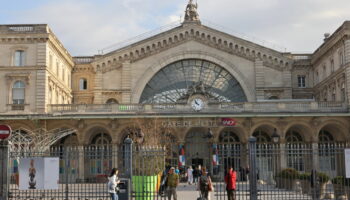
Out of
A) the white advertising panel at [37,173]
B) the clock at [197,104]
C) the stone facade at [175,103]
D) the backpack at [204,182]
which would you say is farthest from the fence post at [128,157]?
the clock at [197,104]

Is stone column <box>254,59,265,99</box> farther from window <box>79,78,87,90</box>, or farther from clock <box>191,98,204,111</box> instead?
window <box>79,78,87,90</box>

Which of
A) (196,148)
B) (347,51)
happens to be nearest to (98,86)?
(196,148)

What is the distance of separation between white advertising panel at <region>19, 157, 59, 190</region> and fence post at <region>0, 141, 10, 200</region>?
68cm

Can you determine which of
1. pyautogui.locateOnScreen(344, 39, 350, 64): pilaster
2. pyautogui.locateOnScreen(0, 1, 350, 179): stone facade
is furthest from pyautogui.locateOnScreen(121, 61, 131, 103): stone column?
pyautogui.locateOnScreen(344, 39, 350, 64): pilaster

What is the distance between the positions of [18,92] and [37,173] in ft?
85.5

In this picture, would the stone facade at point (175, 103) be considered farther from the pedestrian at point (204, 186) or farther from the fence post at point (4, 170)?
the fence post at point (4, 170)

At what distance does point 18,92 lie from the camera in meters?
46.6

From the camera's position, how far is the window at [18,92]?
153 ft

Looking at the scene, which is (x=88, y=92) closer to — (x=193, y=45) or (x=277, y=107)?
(x=193, y=45)

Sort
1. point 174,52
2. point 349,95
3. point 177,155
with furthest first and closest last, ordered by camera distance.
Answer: point 174,52 → point 177,155 → point 349,95

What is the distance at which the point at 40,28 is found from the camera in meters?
46.8

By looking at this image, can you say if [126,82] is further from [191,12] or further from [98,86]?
[191,12]

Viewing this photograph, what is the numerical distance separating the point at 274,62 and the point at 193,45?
861cm

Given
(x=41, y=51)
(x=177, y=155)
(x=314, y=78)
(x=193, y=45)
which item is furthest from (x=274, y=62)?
(x=41, y=51)
